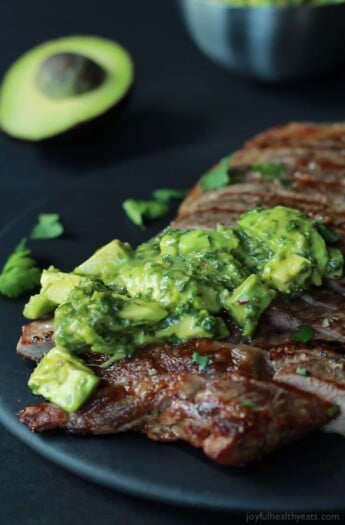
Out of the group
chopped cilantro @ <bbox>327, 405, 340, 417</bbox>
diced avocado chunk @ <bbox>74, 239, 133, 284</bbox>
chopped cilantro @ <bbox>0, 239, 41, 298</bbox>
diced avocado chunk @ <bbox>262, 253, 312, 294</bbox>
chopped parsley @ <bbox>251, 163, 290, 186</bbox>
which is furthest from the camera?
chopped parsley @ <bbox>251, 163, 290, 186</bbox>

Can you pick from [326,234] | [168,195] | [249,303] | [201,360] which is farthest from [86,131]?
[201,360]

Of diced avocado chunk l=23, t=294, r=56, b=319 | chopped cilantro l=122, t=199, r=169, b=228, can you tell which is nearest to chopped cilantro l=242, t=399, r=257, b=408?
diced avocado chunk l=23, t=294, r=56, b=319

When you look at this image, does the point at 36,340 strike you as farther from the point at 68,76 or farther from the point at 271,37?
the point at 271,37

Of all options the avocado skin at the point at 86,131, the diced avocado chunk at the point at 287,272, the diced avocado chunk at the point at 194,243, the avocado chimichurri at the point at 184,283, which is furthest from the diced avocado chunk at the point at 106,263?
the avocado skin at the point at 86,131

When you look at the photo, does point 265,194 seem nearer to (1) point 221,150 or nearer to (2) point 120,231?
(2) point 120,231

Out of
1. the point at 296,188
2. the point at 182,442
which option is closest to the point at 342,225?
the point at 296,188

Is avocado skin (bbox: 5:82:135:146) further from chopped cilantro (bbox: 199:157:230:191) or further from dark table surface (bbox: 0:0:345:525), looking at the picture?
chopped cilantro (bbox: 199:157:230:191)

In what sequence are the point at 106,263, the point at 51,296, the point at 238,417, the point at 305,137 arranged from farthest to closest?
the point at 305,137, the point at 106,263, the point at 51,296, the point at 238,417
